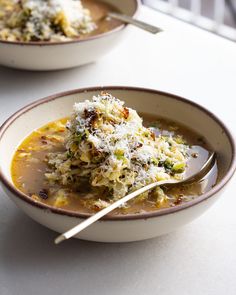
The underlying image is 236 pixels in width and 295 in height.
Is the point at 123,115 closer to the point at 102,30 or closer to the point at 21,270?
the point at 21,270

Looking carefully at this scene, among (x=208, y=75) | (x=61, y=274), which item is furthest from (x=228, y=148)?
(x=208, y=75)

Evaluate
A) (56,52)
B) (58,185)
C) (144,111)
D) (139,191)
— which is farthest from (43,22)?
(139,191)

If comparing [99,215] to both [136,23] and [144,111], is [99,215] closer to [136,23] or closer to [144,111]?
[144,111]

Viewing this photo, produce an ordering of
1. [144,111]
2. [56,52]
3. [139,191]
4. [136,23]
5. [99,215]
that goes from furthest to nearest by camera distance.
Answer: [136,23] → [56,52] → [144,111] → [139,191] → [99,215]

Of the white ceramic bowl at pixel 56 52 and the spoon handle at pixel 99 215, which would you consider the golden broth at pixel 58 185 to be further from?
the white ceramic bowl at pixel 56 52

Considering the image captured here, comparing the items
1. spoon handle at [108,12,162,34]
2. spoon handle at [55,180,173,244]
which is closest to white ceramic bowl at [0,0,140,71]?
spoon handle at [108,12,162,34]
